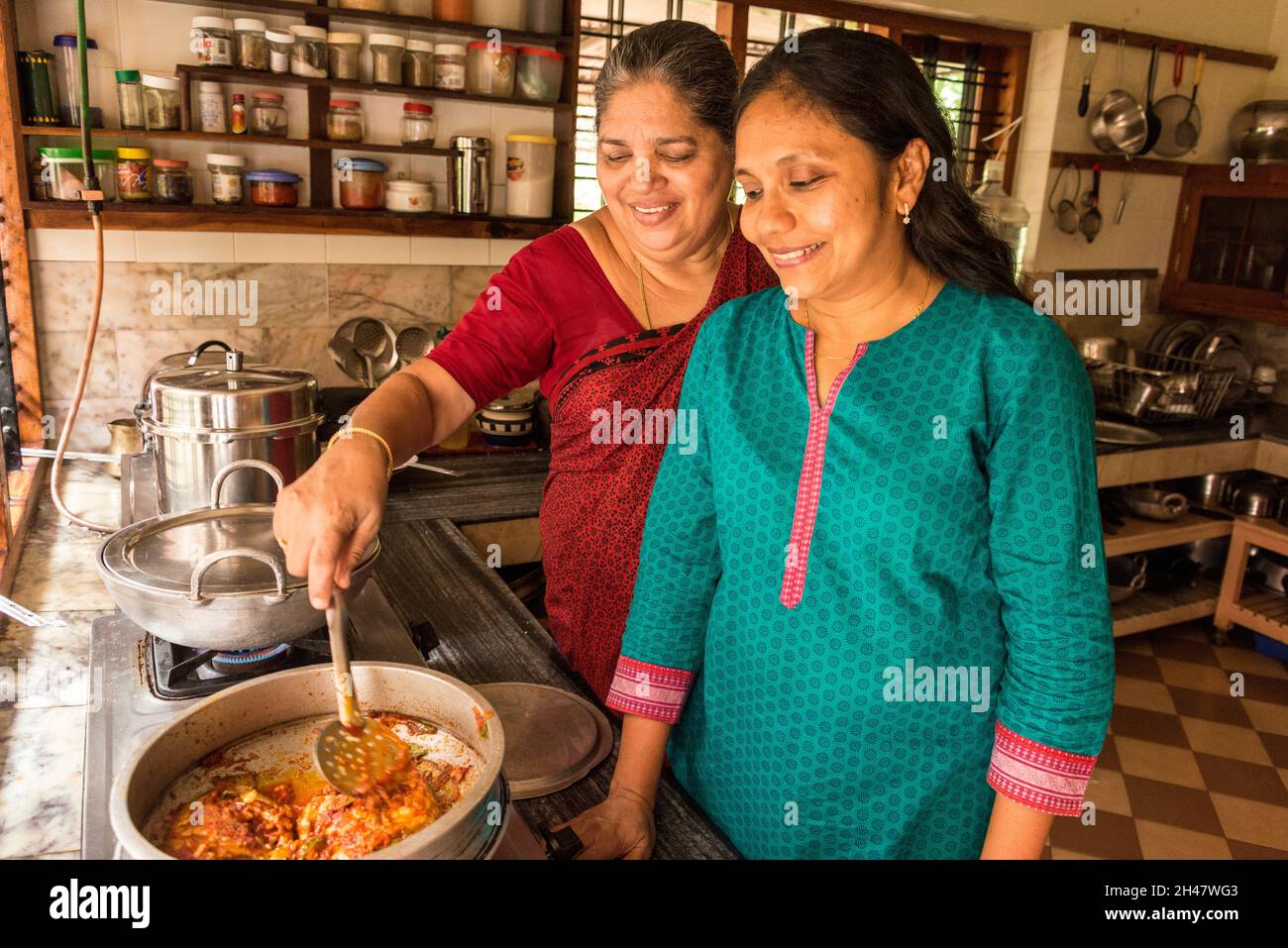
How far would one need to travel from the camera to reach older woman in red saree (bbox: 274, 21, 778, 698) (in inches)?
50.8

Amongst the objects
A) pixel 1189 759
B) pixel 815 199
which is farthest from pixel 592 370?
pixel 1189 759

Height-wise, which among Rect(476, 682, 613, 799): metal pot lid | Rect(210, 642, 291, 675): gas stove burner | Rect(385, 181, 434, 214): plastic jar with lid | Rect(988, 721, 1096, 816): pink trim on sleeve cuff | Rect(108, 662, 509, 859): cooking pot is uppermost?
Rect(385, 181, 434, 214): plastic jar with lid

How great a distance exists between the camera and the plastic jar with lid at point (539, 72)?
110 inches

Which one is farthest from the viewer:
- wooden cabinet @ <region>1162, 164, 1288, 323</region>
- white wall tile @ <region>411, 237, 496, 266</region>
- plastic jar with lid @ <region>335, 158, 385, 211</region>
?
wooden cabinet @ <region>1162, 164, 1288, 323</region>

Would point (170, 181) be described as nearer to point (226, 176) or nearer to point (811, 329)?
point (226, 176)

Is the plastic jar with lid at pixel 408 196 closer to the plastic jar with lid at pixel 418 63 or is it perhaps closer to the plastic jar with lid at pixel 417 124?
the plastic jar with lid at pixel 417 124

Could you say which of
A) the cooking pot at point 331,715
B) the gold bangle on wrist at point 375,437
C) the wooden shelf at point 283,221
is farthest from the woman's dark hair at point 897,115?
the wooden shelf at point 283,221

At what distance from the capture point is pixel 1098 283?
3.97 metres

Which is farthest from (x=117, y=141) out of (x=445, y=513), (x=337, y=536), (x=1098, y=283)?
(x=1098, y=283)

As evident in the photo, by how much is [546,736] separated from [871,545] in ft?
1.61

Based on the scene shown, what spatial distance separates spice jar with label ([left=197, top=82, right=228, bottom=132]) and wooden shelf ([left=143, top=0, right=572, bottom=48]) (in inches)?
8.2

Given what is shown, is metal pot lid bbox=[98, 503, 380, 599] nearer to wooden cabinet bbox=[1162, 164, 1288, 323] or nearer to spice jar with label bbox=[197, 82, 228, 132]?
spice jar with label bbox=[197, 82, 228, 132]

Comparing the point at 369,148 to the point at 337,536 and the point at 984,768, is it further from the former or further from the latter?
the point at 984,768

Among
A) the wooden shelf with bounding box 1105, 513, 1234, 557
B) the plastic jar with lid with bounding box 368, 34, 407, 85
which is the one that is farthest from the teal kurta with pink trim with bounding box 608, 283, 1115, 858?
the wooden shelf with bounding box 1105, 513, 1234, 557
